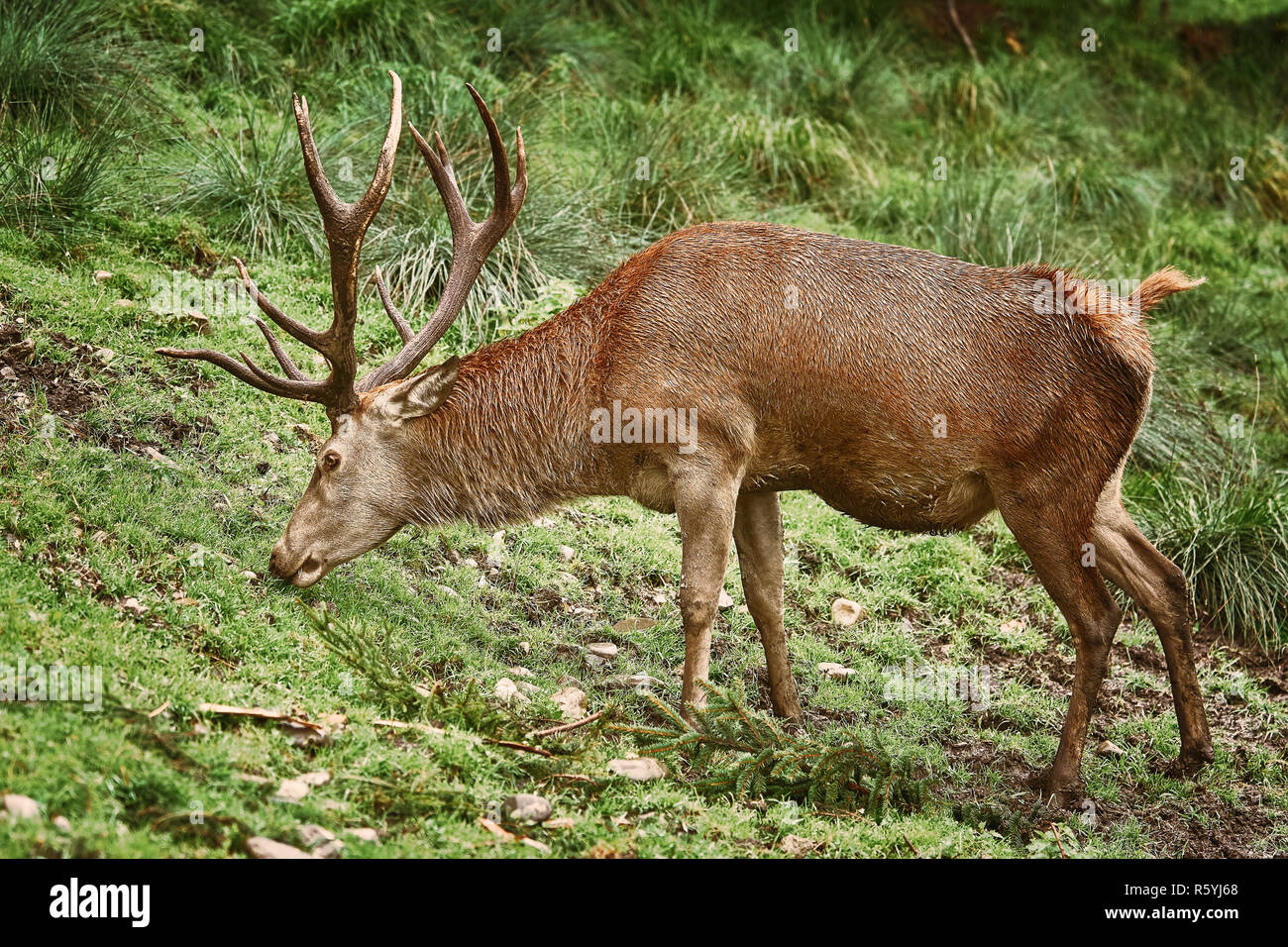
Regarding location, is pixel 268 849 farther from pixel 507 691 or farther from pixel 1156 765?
pixel 1156 765

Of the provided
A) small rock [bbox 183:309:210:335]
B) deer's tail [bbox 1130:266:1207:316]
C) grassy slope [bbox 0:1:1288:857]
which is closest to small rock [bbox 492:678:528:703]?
grassy slope [bbox 0:1:1288:857]

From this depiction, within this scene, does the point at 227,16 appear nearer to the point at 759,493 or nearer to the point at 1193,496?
the point at 759,493

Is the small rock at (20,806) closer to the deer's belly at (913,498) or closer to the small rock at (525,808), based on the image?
the small rock at (525,808)

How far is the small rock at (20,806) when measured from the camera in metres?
3.64

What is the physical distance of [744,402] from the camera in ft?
19.3

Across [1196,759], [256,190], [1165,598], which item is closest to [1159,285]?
[1165,598]

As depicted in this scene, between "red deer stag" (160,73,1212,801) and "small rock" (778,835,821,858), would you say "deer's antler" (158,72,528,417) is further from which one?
"small rock" (778,835,821,858)

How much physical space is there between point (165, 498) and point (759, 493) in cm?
293

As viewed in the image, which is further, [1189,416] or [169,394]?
[1189,416]

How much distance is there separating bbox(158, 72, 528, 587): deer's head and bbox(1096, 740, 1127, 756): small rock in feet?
12.4

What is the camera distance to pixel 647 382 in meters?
5.82

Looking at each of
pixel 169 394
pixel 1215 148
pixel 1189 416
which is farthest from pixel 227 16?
pixel 1215 148

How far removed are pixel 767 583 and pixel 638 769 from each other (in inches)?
62.4

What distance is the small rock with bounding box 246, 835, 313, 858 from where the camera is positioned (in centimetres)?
384
